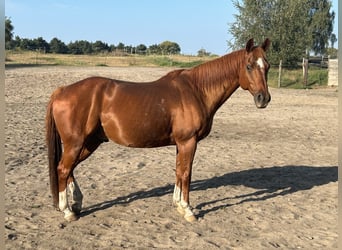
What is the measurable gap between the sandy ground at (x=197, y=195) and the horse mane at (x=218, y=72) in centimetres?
156

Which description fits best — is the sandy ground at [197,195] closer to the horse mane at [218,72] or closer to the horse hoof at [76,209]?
the horse hoof at [76,209]

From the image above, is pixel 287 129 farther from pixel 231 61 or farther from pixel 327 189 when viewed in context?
pixel 231 61

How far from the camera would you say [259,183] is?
614cm

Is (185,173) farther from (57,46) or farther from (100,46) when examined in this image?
(100,46)

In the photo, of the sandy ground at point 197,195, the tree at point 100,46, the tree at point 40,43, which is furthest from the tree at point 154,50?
the sandy ground at point 197,195

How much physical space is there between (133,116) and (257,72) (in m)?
1.49

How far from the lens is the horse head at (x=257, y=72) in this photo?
175 inches

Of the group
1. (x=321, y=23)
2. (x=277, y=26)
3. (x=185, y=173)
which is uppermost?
(x=321, y=23)

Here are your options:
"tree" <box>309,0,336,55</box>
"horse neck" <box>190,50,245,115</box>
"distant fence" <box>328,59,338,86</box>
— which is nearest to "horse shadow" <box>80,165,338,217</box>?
"horse neck" <box>190,50,245,115</box>

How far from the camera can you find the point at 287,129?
1080 centimetres

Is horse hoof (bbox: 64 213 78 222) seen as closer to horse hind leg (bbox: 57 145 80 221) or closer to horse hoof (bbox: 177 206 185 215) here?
horse hind leg (bbox: 57 145 80 221)

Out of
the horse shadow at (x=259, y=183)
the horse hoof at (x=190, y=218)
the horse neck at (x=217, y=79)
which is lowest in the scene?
the horse shadow at (x=259, y=183)

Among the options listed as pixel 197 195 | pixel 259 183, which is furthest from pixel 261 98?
pixel 259 183

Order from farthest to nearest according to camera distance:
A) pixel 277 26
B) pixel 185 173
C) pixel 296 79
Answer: pixel 277 26
pixel 296 79
pixel 185 173
